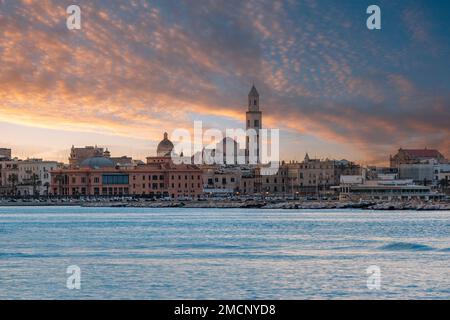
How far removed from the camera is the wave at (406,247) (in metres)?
40.4

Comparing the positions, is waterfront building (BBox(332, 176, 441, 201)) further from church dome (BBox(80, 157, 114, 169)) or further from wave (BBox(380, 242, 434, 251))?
wave (BBox(380, 242, 434, 251))

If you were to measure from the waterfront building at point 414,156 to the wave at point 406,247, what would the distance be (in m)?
141

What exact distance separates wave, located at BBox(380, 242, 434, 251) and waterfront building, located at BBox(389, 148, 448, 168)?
141 meters

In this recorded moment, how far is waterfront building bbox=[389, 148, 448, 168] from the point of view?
604 ft

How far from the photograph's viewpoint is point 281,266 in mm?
32781

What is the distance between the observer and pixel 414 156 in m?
186

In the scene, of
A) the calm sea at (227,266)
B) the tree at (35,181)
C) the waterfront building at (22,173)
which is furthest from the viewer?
the waterfront building at (22,173)

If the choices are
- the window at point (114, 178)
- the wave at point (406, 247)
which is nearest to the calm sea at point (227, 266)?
the wave at point (406, 247)

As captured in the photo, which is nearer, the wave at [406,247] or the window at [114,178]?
the wave at [406,247]

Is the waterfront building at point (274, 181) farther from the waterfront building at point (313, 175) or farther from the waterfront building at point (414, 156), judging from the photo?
the waterfront building at point (414, 156)

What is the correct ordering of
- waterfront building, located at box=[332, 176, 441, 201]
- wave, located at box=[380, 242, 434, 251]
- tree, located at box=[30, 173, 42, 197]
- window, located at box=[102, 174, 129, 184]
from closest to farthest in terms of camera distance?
wave, located at box=[380, 242, 434, 251] → waterfront building, located at box=[332, 176, 441, 201] → window, located at box=[102, 174, 129, 184] → tree, located at box=[30, 173, 42, 197]

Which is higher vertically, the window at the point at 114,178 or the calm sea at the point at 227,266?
the window at the point at 114,178

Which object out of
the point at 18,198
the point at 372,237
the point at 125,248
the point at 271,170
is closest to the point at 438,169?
the point at 271,170

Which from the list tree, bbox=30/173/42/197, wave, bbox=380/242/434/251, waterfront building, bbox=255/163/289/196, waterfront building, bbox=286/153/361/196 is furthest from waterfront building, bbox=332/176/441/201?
wave, bbox=380/242/434/251
